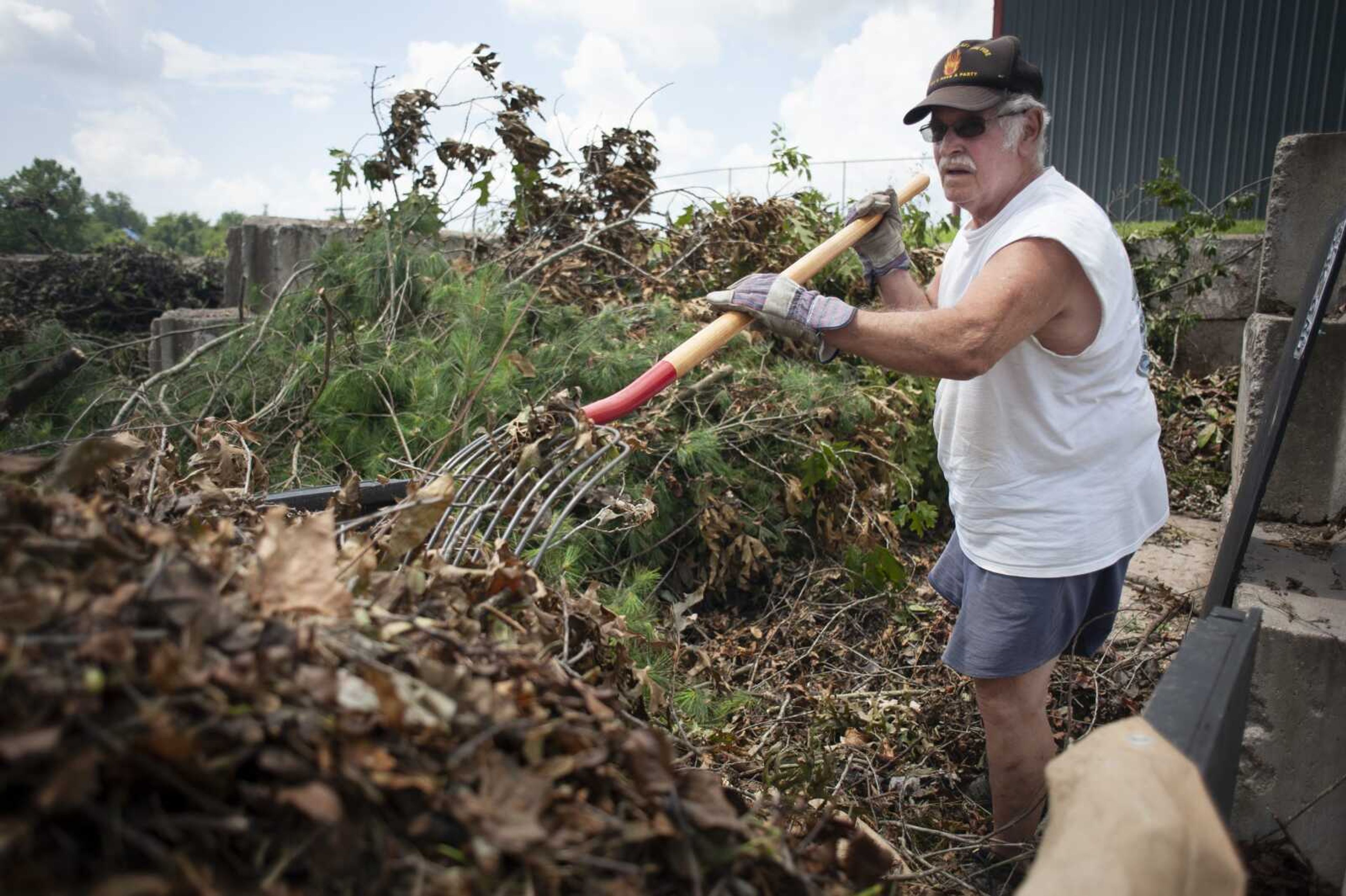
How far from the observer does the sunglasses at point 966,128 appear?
253cm

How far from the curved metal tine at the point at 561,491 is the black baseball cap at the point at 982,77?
1.34 meters

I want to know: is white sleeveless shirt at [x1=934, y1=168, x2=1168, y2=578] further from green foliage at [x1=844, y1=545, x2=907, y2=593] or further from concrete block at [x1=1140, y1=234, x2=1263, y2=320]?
concrete block at [x1=1140, y1=234, x2=1263, y2=320]

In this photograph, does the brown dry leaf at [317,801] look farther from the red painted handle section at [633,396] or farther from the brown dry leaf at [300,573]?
the red painted handle section at [633,396]

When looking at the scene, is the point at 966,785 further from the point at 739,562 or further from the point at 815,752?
the point at 739,562

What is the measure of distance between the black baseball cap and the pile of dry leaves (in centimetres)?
194

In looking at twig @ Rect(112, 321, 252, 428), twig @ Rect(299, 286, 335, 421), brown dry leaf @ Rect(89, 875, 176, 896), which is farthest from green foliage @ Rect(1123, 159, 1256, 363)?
brown dry leaf @ Rect(89, 875, 176, 896)

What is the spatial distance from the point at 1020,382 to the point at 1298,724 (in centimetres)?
122

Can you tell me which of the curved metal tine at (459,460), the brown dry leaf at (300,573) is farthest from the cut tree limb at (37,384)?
the brown dry leaf at (300,573)

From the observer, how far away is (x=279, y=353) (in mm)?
4496

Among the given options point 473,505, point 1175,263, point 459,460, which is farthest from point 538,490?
point 1175,263

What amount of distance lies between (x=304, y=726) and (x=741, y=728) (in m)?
2.38

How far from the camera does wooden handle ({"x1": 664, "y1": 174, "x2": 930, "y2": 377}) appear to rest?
100 inches

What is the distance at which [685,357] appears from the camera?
2.54 m

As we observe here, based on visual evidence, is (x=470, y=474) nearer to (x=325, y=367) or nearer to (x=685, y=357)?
(x=685, y=357)
